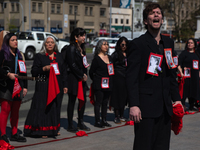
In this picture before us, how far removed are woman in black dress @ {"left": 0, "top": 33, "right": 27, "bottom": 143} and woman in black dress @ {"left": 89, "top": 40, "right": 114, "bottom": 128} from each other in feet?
5.64

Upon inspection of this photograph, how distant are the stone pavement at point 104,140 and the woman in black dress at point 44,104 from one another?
0.16m

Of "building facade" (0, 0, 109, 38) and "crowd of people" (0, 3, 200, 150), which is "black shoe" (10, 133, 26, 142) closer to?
"crowd of people" (0, 3, 200, 150)

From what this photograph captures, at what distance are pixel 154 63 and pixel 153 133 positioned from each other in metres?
0.69

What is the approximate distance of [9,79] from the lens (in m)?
5.46

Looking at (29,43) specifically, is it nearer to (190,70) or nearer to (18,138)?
(190,70)

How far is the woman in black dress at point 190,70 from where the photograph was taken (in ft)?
27.2

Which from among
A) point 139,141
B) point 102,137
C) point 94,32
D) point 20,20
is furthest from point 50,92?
point 94,32

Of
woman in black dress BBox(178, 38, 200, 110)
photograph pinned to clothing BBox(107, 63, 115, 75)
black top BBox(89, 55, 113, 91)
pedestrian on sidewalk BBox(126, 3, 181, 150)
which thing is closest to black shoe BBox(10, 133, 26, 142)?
black top BBox(89, 55, 113, 91)

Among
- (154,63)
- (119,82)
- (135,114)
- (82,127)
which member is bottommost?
(82,127)

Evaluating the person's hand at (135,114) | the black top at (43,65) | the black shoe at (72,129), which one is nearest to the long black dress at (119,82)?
the black shoe at (72,129)

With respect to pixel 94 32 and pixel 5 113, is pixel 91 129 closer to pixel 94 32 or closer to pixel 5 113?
pixel 5 113

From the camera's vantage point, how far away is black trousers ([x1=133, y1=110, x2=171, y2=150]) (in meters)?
3.39

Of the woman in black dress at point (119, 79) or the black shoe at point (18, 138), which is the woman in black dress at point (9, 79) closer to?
the black shoe at point (18, 138)

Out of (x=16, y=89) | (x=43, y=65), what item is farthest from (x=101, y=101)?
(x=16, y=89)
